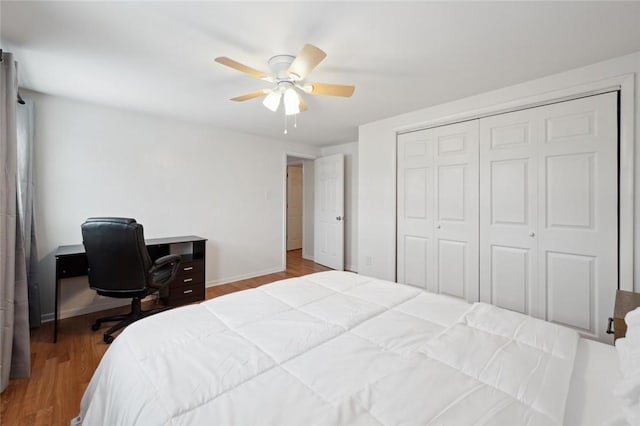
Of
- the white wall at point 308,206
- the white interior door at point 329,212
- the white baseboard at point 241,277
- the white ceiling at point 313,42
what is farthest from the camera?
the white wall at point 308,206

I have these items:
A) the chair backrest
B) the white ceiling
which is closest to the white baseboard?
the chair backrest

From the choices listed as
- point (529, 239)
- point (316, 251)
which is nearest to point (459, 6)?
point (529, 239)

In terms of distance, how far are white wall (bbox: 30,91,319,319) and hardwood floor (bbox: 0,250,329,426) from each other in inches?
19.2

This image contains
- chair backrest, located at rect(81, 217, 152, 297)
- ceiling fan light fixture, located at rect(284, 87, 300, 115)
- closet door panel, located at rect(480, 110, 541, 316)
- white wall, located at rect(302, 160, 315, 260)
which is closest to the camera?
ceiling fan light fixture, located at rect(284, 87, 300, 115)

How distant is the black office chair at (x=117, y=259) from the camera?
2.29 m

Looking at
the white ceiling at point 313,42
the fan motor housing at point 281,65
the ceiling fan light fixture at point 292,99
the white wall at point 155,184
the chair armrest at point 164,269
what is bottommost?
the chair armrest at point 164,269

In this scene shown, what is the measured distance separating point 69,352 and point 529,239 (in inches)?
158

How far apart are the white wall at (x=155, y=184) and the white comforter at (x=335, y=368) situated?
228cm

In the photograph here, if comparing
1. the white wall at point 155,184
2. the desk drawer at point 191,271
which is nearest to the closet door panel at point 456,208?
the white wall at point 155,184

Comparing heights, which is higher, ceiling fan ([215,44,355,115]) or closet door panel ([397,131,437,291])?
ceiling fan ([215,44,355,115])

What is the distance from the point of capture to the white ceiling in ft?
5.00

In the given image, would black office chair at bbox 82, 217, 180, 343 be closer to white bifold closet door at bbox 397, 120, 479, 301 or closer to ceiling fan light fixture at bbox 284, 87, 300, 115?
ceiling fan light fixture at bbox 284, 87, 300, 115

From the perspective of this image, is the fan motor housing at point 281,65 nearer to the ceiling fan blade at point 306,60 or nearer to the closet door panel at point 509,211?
the ceiling fan blade at point 306,60

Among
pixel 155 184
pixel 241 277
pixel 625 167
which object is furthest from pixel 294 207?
pixel 625 167
